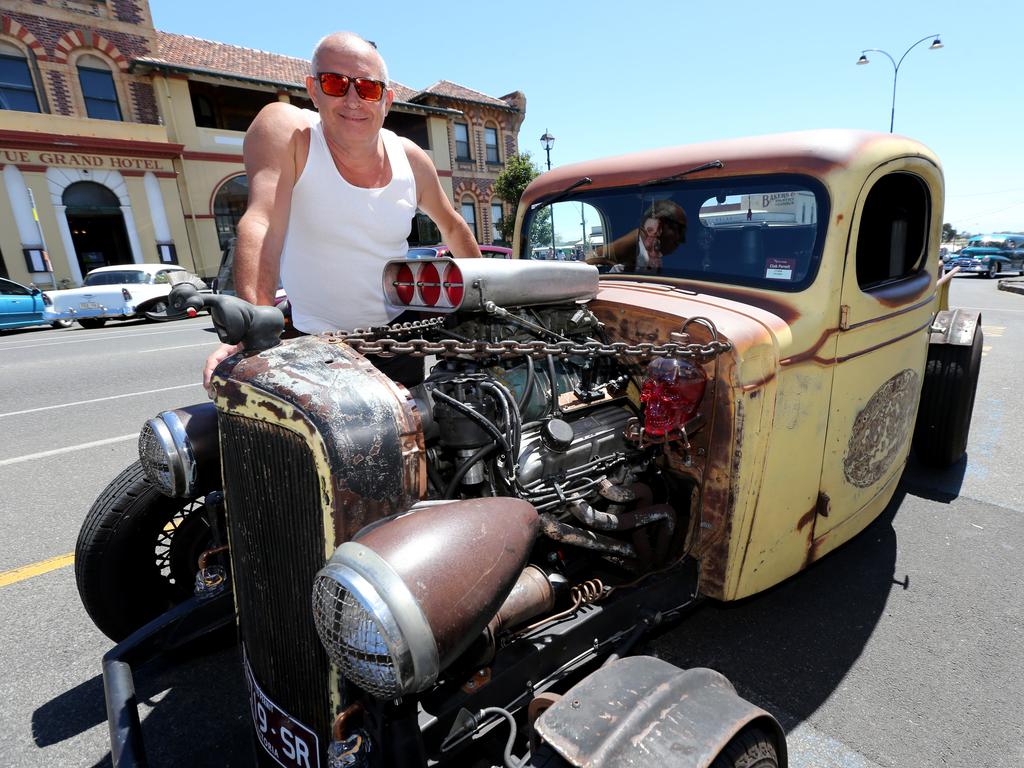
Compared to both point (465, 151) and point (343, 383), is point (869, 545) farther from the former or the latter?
point (465, 151)

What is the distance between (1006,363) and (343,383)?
8.98 m

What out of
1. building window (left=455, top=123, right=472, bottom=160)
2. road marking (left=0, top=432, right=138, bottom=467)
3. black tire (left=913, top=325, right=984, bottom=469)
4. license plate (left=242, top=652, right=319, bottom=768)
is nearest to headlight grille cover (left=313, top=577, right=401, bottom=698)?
license plate (left=242, top=652, right=319, bottom=768)

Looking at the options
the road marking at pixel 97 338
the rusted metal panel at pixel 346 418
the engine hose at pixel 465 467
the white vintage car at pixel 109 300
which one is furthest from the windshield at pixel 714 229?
the white vintage car at pixel 109 300

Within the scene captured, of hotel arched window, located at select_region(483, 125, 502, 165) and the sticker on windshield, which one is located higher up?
hotel arched window, located at select_region(483, 125, 502, 165)

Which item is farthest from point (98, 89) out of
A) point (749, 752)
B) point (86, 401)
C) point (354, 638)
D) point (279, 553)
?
point (749, 752)

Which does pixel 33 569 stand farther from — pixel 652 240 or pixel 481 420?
pixel 652 240

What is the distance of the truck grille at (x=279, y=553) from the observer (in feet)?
4.53

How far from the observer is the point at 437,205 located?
9.59ft

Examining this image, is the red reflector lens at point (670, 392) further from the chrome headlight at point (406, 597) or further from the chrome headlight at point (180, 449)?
the chrome headlight at point (180, 449)

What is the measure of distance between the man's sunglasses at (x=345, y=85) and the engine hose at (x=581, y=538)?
1652mm

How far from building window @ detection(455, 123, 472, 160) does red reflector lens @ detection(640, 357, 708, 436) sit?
2738 centimetres

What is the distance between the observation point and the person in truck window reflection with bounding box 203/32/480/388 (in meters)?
2.17

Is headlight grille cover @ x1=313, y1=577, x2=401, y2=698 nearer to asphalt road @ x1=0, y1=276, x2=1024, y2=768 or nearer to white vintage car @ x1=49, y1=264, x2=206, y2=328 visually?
asphalt road @ x1=0, y1=276, x2=1024, y2=768

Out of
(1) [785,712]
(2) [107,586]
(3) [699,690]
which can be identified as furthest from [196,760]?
(1) [785,712]
